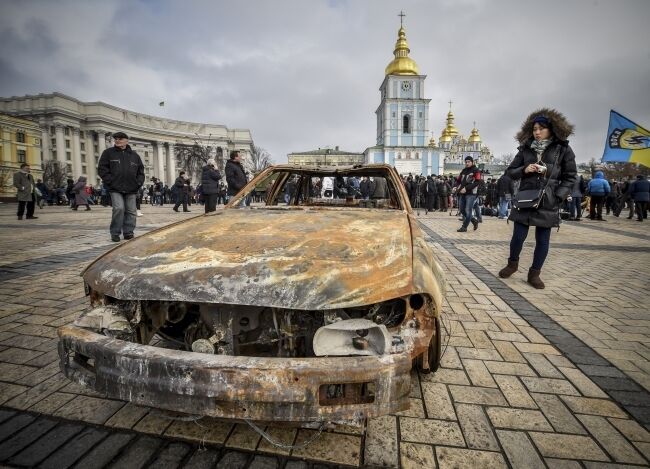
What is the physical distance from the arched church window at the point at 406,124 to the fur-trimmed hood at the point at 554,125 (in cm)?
6465

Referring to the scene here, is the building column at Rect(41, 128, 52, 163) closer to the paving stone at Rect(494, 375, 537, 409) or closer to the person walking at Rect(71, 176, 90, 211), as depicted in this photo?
the person walking at Rect(71, 176, 90, 211)

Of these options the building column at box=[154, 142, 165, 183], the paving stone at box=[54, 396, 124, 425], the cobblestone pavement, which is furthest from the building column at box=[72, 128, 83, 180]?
the paving stone at box=[54, 396, 124, 425]

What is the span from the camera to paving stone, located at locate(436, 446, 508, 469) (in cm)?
139

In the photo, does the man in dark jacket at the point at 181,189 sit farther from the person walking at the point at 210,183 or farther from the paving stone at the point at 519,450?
the paving stone at the point at 519,450

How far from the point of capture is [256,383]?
1.15 m

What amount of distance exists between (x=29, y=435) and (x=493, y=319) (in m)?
3.25

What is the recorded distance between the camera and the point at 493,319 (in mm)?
3025

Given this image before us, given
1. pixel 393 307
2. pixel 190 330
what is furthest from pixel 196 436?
pixel 393 307

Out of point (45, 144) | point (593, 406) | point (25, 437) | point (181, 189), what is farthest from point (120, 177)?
point (45, 144)

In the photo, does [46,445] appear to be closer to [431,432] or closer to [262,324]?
[262,324]

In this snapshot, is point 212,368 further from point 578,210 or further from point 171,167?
point 171,167

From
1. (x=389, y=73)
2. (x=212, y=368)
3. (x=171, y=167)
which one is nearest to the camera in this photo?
(x=212, y=368)

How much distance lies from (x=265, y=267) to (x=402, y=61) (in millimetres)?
68209

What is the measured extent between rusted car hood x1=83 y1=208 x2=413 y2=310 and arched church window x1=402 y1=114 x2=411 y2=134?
6736cm
